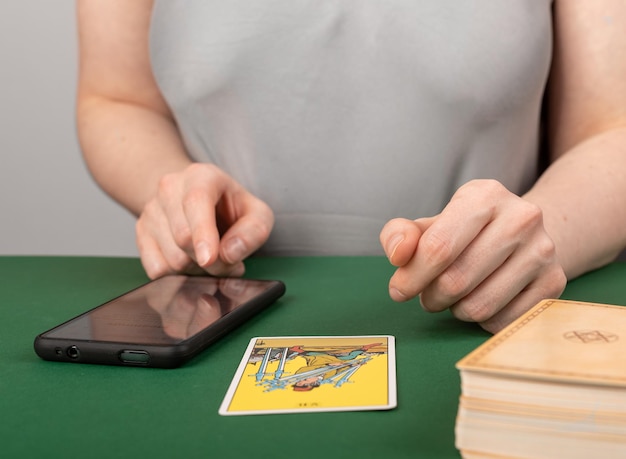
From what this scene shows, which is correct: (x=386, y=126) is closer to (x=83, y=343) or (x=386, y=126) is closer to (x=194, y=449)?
(x=83, y=343)

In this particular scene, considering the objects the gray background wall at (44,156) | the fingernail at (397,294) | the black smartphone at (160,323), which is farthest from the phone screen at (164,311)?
the gray background wall at (44,156)

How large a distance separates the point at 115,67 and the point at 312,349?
0.91 metres

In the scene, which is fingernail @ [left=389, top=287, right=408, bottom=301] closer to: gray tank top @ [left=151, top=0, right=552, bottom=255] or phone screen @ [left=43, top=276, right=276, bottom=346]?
phone screen @ [left=43, top=276, right=276, bottom=346]

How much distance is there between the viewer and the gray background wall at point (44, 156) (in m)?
2.64

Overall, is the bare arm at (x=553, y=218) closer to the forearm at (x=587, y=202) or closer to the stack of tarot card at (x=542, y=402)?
the forearm at (x=587, y=202)

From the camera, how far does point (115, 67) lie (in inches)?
58.4

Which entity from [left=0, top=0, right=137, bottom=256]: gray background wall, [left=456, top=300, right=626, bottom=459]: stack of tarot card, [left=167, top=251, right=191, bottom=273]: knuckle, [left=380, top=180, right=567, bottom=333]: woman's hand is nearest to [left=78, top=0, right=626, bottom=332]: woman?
[left=167, top=251, right=191, bottom=273]: knuckle

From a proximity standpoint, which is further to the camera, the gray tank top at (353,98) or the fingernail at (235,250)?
the gray tank top at (353,98)

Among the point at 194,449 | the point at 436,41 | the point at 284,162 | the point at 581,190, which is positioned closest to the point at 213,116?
the point at 284,162

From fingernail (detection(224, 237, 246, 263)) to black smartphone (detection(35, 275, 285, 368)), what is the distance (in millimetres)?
37

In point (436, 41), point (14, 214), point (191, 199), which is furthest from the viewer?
point (14, 214)

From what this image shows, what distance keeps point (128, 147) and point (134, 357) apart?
71 centimetres

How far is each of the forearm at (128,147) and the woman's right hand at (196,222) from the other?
0.62 ft

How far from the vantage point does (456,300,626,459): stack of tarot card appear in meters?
0.49
